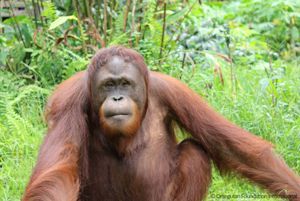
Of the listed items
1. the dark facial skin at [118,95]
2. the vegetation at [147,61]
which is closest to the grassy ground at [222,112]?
the vegetation at [147,61]

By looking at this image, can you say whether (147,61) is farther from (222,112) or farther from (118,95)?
(118,95)

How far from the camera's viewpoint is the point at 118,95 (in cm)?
379

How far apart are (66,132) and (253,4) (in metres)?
4.96

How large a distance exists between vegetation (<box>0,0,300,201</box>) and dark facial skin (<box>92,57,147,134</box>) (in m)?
0.96

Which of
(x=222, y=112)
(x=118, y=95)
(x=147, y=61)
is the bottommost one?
(x=222, y=112)

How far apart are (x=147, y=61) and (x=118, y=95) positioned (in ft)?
6.76

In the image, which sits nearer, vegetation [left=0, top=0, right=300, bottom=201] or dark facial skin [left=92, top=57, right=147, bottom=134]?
dark facial skin [left=92, top=57, right=147, bottom=134]

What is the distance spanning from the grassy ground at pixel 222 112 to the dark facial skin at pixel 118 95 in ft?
2.71

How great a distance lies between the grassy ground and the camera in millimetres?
4719

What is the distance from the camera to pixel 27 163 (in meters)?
4.78

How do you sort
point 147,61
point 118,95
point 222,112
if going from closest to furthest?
point 118,95, point 222,112, point 147,61

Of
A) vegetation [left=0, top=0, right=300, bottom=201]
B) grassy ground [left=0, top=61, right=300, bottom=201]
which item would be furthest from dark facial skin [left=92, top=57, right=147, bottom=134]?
vegetation [left=0, top=0, right=300, bottom=201]

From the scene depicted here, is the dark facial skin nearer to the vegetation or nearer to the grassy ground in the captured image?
the grassy ground

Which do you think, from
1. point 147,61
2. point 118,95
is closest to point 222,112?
point 147,61
